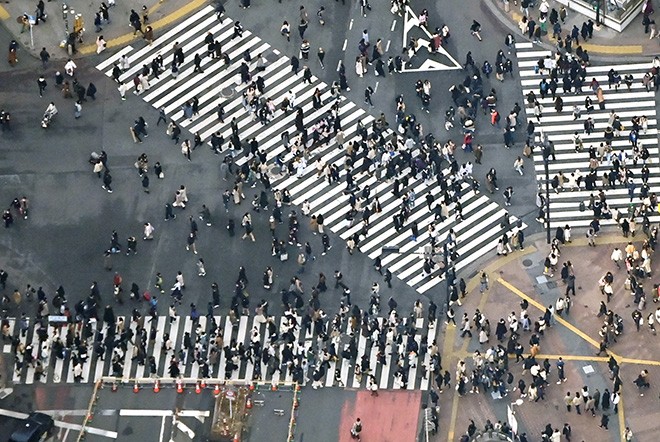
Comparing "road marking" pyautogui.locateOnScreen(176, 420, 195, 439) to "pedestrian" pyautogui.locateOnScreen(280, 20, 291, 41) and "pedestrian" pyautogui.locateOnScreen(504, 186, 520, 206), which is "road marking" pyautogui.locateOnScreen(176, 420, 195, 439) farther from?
"pedestrian" pyautogui.locateOnScreen(280, 20, 291, 41)

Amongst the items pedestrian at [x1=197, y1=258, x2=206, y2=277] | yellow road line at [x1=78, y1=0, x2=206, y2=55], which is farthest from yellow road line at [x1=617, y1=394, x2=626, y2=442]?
yellow road line at [x1=78, y1=0, x2=206, y2=55]

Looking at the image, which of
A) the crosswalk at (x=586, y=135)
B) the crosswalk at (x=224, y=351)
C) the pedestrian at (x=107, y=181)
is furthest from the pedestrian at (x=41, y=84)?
the crosswalk at (x=586, y=135)

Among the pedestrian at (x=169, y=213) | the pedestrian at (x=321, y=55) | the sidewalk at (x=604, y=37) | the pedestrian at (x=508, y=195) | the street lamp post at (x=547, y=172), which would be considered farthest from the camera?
the sidewalk at (x=604, y=37)

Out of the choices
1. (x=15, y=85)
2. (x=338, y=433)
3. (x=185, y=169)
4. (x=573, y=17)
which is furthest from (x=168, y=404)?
(x=573, y=17)

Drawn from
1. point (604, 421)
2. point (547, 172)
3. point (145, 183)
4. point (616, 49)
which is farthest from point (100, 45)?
point (604, 421)

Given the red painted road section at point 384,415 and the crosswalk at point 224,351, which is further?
the crosswalk at point 224,351

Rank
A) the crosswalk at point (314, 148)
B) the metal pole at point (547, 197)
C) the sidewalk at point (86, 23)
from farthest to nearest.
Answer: the sidewalk at point (86, 23)
the metal pole at point (547, 197)
the crosswalk at point (314, 148)

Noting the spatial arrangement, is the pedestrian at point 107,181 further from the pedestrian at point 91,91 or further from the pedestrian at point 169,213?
the pedestrian at point 91,91
